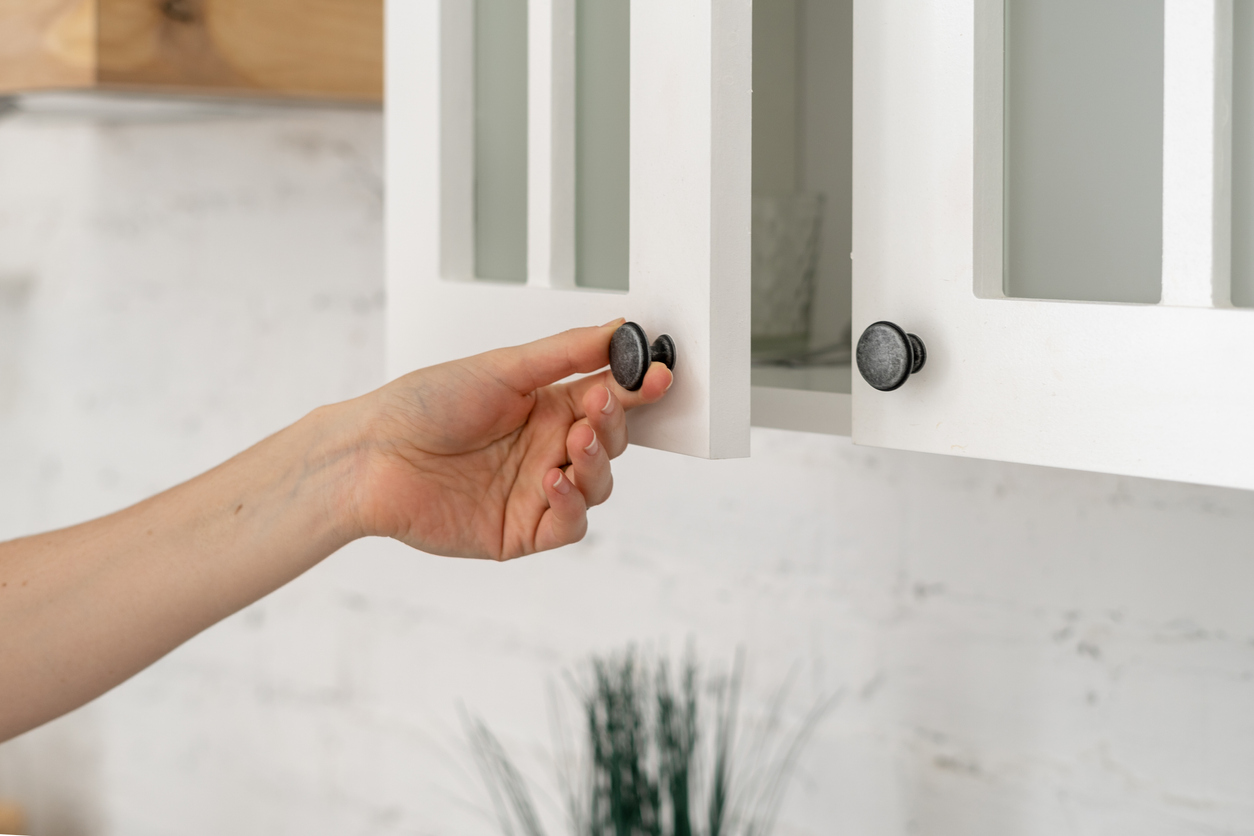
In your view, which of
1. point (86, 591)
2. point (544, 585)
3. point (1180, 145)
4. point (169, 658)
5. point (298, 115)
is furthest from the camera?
point (169, 658)

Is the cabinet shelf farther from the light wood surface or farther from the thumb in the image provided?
the light wood surface

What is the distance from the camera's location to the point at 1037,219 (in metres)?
0.50

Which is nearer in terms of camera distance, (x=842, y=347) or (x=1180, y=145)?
(x=1180, y=145)

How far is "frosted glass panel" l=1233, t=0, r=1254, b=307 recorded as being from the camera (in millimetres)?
428

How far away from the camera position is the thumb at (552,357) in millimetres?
589

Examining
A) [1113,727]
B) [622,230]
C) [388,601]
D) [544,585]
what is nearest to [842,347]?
[622,230]

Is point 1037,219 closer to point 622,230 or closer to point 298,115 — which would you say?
point 622,230

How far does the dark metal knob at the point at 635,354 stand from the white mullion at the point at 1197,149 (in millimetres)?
226

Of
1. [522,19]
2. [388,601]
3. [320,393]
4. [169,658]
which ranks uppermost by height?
[522,19]

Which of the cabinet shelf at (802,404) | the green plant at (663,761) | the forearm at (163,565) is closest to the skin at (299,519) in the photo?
the forearm at (163,565)

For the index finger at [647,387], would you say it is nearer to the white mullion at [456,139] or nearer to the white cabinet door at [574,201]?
the white cabinet door at [574,201]

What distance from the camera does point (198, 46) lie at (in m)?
0.99

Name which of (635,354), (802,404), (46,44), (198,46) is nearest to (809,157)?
(802,404)

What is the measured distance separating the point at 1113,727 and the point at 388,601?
2.93 feet
